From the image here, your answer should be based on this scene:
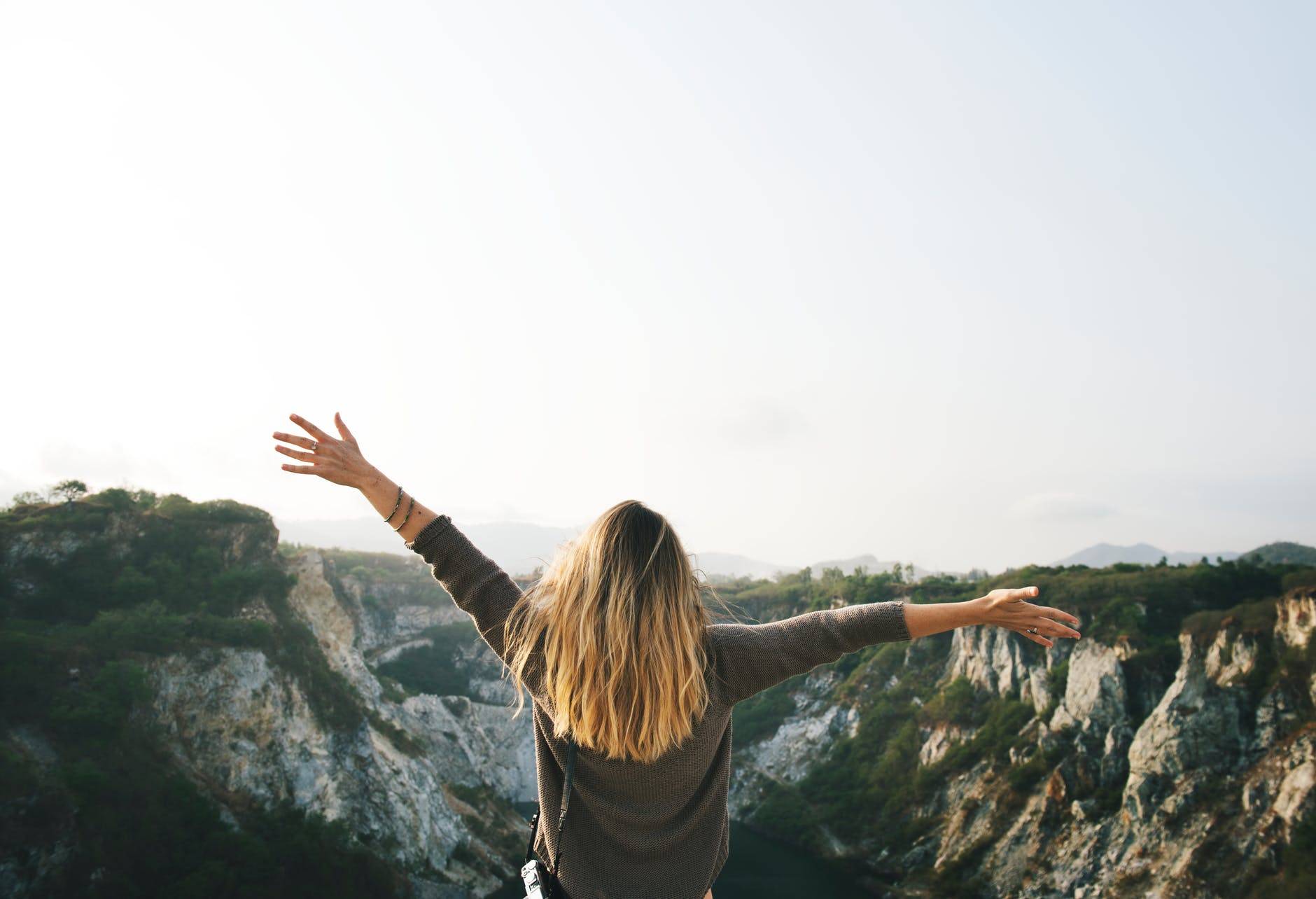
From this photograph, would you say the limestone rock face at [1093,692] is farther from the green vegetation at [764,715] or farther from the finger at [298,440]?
the finger at [298,440]

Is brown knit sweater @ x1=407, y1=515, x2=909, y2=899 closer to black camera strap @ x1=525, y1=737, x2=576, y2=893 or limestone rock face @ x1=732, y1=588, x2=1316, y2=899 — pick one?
black camera strap @ x1=525, y1=737, x2=576, y2=893

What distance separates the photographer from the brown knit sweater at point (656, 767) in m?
2.43

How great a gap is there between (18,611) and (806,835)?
157 ft

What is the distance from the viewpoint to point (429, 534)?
2.58m

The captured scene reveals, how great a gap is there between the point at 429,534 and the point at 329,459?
0.45 m

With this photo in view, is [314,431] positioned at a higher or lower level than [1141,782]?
higher

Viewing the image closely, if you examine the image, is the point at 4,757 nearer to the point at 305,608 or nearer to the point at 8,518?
the point at 8,518

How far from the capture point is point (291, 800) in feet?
116

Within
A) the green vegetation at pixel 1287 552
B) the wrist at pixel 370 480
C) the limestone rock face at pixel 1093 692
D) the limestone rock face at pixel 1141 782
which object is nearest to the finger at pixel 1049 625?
the wrist at pixel 370 480

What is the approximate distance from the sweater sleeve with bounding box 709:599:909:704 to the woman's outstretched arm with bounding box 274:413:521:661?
71cm

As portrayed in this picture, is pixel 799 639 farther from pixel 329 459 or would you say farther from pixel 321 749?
pixel 321 749

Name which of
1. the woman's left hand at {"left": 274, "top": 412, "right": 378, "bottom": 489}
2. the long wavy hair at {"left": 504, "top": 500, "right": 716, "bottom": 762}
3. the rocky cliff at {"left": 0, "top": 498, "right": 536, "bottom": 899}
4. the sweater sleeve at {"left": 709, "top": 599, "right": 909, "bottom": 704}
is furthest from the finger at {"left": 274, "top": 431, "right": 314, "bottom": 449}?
the rocky cliff at {"left": 0, "top": 498, "right": 536, "bottom": 899}

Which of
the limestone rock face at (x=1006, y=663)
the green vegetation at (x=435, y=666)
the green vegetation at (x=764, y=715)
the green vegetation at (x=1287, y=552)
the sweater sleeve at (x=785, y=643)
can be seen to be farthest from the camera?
the green vegetation at (x=1287, y=552)

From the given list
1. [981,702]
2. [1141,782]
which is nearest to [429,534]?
[1141,782]
